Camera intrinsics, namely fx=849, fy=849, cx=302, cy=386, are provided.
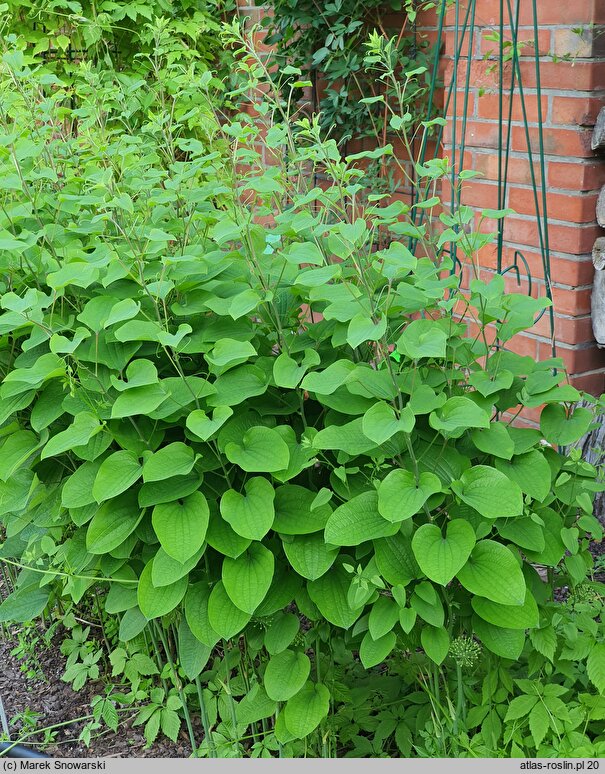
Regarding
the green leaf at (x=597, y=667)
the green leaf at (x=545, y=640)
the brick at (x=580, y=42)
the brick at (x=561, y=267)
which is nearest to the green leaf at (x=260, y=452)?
the green leaf at (x=545, y=640)

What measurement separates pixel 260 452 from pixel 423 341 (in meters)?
0.32

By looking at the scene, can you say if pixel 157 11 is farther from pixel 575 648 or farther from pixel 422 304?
pixel 575 648

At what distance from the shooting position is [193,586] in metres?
1.49

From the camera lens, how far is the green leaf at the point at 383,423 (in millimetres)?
1225

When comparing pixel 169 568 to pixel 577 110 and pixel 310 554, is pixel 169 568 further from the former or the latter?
pixel 577 110

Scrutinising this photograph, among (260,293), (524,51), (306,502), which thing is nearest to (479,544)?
(306,502)

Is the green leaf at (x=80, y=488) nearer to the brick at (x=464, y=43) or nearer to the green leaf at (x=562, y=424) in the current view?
the green leaf at (x=562, y=424)

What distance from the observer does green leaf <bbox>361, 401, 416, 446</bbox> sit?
122cm

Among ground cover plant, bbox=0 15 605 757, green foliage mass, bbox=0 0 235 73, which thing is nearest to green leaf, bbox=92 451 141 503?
ground cover plant, bbox=0 15 605 757

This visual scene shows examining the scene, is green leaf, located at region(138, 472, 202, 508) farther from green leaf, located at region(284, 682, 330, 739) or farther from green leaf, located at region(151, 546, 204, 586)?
green leaf, located at region(284, 682, 330, 739)

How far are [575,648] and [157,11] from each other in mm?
3959

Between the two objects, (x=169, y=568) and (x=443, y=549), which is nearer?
(x=443, y=549)

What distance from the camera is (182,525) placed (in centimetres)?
139

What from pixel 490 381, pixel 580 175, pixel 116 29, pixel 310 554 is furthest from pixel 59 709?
pixel 116 29
